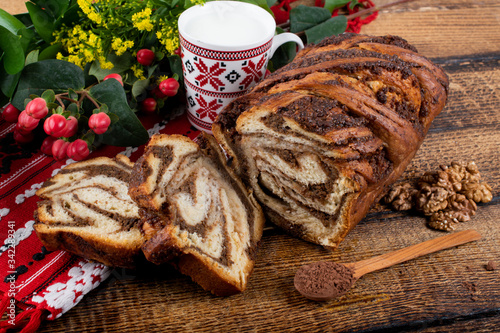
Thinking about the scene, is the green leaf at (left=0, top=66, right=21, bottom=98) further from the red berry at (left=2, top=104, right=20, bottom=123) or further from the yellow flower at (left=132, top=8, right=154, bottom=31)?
the yellow flower at (left=132, top=8, right=154, bottom=31)

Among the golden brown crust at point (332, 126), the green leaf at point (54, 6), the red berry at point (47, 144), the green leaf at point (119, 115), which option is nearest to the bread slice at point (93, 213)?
the green leaf at point (119, 115)

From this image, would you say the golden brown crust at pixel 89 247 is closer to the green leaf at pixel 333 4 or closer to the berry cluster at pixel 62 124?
the berry cluster at pixel 62 124

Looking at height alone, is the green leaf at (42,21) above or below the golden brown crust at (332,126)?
above

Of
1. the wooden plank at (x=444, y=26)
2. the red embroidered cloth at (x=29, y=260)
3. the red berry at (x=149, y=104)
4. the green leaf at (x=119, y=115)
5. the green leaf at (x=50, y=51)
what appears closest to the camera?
the red embroidered cloth at (x=29, y=260)

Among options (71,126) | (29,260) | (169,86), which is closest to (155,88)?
(169,86)

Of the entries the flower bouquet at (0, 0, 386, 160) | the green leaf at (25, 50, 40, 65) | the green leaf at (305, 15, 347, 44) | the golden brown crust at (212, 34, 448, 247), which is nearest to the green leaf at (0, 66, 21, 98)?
the flower bouquet at (0, 0, 386, 160)

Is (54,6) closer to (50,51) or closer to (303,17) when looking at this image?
(50,51)
